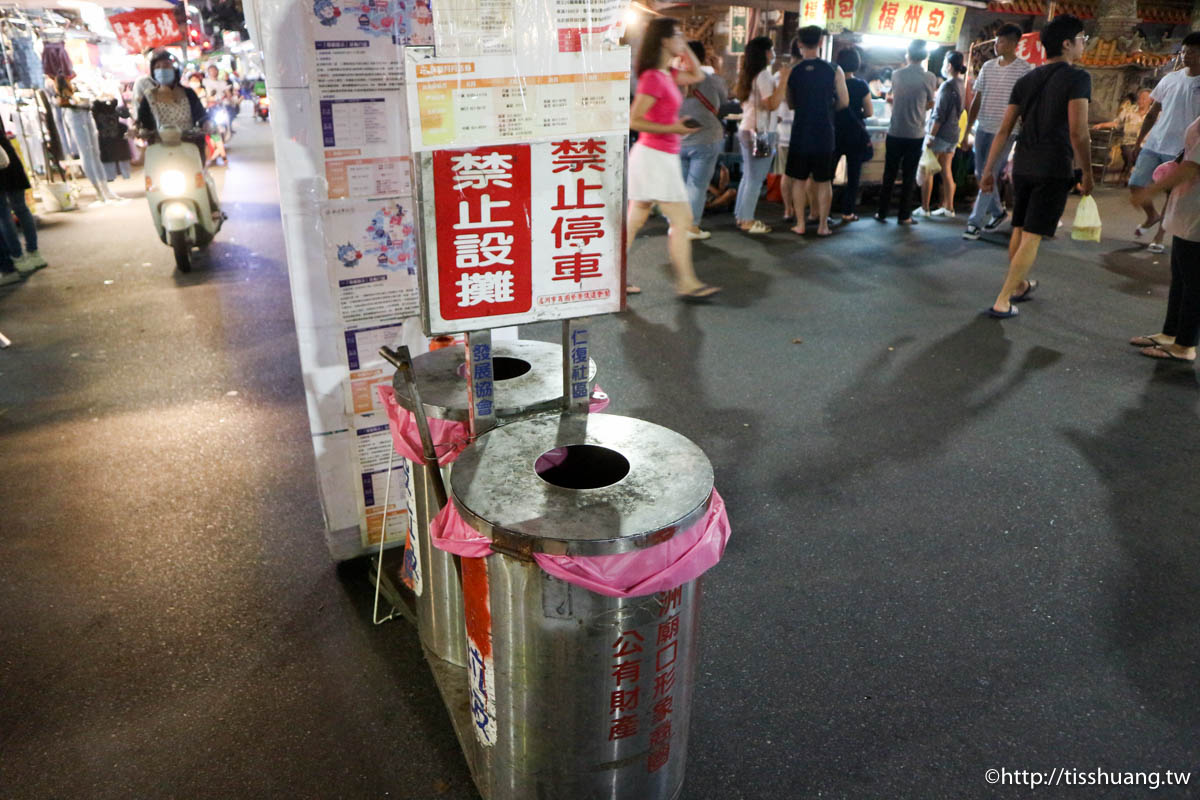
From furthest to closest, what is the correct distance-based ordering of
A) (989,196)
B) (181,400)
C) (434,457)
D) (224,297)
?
1. (989,196)
2. (224,297)
3. (181,400)
4. (434,457)

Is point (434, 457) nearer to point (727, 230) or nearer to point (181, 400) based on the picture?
point (181, 400)

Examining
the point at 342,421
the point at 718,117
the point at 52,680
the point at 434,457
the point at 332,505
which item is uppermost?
the point at 718,117

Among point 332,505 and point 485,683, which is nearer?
point 485,683

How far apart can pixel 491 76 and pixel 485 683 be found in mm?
1459

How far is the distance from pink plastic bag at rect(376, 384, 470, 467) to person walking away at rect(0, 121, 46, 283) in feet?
20.7

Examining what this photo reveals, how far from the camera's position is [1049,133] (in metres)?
5.41

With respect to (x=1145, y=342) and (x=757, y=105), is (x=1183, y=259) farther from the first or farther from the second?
(x=757, y=105)

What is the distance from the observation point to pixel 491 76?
6.02 feet

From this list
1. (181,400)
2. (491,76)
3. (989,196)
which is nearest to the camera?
(491,76)

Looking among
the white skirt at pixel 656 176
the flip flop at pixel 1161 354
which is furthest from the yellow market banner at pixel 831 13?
the flip flop at pixel 1161 354

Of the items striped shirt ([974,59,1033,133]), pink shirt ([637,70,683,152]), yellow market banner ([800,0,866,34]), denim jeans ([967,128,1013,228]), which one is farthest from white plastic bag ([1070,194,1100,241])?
yellow market banner ([800,0,866,34])

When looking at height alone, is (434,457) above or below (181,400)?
above

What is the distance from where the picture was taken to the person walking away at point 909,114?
855 cm

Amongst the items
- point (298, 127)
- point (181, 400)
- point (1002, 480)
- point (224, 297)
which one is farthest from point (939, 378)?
point (224, 297)
